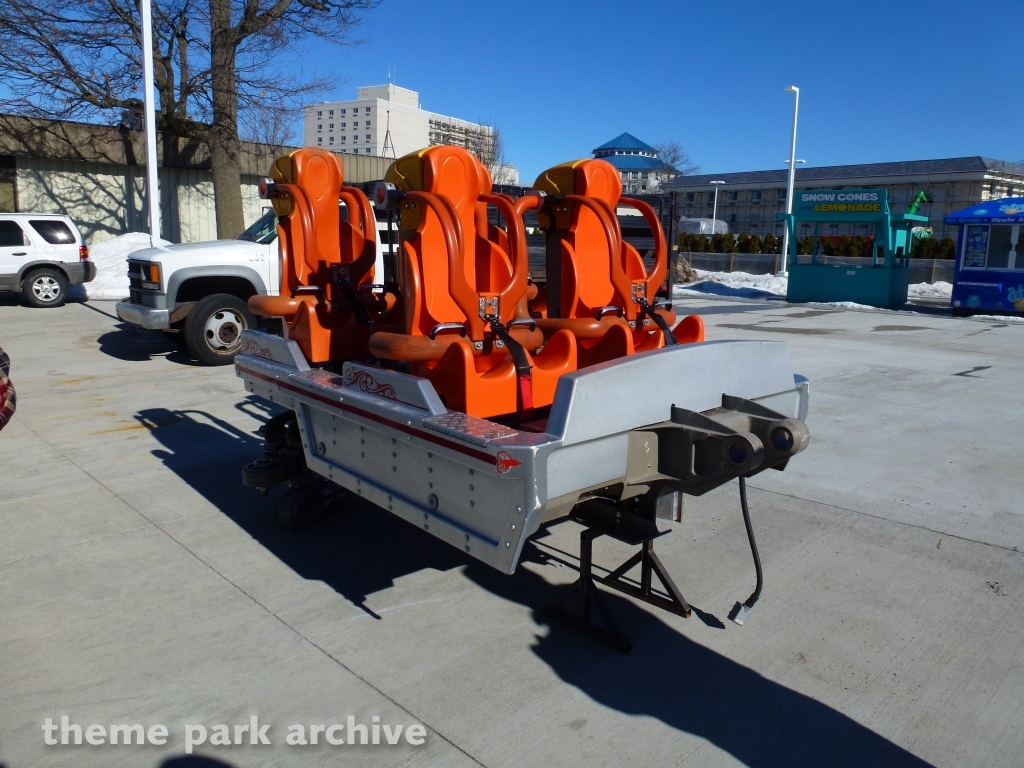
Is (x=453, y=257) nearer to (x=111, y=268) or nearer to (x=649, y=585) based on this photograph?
(x=649, y=585)

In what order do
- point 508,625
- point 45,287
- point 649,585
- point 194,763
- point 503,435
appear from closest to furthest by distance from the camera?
point 194,763 < point 503,435 < point 508,625 < point 649,585 < point 45,287

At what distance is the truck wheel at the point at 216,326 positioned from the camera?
32.6 ft

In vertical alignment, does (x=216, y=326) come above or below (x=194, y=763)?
above

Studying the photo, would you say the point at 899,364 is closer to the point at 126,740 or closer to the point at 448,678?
the point at 448,678

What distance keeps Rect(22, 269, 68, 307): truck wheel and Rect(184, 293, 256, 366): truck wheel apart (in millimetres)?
7535

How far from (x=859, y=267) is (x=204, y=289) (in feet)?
53.1

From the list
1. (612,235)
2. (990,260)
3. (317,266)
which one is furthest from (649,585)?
(990,260)

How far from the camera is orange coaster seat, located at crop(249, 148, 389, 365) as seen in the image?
4746mm

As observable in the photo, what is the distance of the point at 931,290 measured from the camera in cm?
2553

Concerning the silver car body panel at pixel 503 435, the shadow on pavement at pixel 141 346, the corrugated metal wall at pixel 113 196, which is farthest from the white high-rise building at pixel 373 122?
the silver car body panel at pixel 503 435

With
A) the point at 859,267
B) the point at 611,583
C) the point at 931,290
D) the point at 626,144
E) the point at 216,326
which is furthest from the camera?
the point at 626,144

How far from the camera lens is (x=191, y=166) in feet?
73.1

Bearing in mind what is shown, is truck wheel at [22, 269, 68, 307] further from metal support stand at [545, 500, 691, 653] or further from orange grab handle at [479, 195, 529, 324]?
metal support stand at [545, 500, 691, 653]

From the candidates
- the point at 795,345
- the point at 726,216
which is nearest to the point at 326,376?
the point at 795,345
